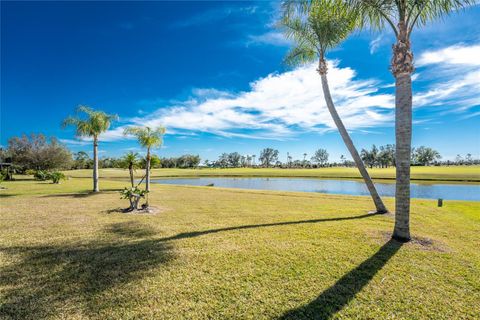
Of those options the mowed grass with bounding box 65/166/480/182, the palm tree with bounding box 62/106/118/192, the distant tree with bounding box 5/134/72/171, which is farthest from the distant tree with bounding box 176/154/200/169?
the palm tree with bounding box 62/106/118/192

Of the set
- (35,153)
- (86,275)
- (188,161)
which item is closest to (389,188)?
(86,275)

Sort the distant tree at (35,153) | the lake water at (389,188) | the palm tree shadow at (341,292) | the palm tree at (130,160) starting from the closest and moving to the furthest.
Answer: the palm tree shadow at (341,292) < the palm tree at (130,160) < the lake water at (389,188) < the distant tree at (35,153)

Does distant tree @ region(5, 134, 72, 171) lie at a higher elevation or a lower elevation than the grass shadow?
higher

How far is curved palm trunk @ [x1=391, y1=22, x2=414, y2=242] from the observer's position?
21.8ft

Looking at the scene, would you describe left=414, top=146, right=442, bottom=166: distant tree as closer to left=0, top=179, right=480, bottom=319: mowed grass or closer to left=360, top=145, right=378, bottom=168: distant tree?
left=360, top=145, right=378, bottom=168: distant tree

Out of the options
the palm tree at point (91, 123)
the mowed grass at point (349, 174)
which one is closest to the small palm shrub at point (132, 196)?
the palm tree at point (91, 123)

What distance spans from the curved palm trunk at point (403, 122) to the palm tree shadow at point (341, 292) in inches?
66.1

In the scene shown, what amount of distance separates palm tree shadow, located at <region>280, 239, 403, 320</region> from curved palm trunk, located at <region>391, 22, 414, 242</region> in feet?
5.51

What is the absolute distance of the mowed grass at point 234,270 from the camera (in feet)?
12.1

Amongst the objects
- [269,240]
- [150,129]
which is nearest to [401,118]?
[269,240]

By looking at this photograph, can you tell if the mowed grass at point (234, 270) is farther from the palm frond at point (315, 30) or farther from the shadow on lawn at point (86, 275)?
the palm frond at point (315, 30)

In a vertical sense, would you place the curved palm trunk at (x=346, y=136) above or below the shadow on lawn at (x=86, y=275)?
above

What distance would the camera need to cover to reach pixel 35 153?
1684 inches

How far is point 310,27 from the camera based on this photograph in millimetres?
10992
